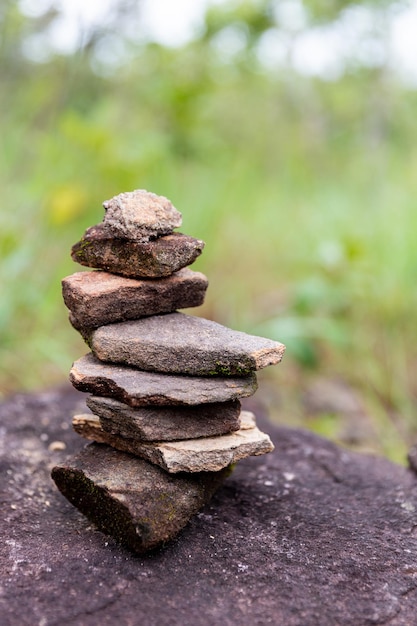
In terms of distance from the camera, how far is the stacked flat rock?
1866mm

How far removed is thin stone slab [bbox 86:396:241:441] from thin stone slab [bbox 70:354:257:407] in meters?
0.04

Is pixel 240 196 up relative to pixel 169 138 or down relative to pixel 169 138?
down

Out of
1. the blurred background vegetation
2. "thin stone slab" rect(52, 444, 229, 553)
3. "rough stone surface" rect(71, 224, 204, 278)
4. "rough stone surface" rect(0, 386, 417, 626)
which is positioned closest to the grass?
the blurred background vegetation

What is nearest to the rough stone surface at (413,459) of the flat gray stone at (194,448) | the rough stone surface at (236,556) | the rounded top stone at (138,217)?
the rough stone surface at (236,556)

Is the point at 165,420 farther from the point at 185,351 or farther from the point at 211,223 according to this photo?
the point at 211,223

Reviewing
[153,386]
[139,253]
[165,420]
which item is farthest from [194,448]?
[139,253]

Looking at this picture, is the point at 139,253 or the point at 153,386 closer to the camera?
the point at 153,386

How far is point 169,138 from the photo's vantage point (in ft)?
21.1

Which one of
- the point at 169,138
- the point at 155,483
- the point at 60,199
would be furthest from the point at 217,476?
the point at 169,138

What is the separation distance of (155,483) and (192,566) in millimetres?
269

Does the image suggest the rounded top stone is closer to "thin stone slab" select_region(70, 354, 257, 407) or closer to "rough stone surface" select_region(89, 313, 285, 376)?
"rough stone surface" select_region(89, 313, 285, 376)

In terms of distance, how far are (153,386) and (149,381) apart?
0.11ft

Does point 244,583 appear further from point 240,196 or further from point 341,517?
point 240,196

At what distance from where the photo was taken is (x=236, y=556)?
73.5 inches
